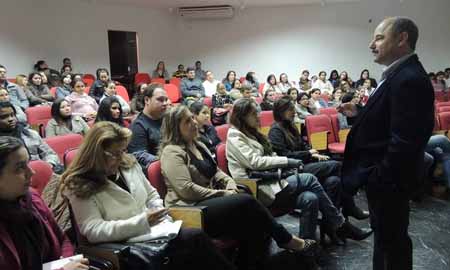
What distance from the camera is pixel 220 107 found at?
651 cm

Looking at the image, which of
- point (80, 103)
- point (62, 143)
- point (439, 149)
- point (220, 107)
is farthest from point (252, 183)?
point (220, 107)

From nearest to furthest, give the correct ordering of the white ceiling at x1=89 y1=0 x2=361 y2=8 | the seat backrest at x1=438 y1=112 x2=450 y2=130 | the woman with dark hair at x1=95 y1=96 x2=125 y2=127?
the woman with dark hair at x1=95 y1=96 x2=125 y2=127
the seat backrest at x1=438 y1=112 x2=450 y2=130
the white ceiling at x1=89 y1=0 x2=361 y2=8

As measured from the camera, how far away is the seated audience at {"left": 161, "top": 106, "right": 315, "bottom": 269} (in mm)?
2279

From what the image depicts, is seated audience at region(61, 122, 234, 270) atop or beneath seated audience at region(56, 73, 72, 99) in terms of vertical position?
beneath

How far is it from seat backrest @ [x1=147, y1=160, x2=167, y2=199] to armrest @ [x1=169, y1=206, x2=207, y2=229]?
259 millimetres

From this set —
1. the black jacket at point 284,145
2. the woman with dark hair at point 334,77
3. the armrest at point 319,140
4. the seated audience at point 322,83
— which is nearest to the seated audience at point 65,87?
the armrest at point 319,140

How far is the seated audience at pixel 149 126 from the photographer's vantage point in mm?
2881

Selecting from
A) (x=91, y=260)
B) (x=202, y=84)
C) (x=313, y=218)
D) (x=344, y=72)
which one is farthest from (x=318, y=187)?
(x=344, y=72)

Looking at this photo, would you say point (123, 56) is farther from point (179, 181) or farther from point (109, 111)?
point (179, 181)

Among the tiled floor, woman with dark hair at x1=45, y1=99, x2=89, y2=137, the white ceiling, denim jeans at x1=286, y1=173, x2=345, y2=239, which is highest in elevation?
the white ceiling

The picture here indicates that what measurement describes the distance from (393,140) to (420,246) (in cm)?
165

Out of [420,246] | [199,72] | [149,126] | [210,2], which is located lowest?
[420,246]

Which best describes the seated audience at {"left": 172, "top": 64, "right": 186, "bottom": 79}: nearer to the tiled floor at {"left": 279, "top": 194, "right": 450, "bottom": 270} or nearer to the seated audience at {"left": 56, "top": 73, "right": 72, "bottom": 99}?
the seated audience at {"left": 56, "top": 73, "right": 72, "bottom": 99}

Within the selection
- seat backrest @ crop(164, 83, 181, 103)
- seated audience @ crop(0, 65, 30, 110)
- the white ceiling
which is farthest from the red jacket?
the white ceiling
